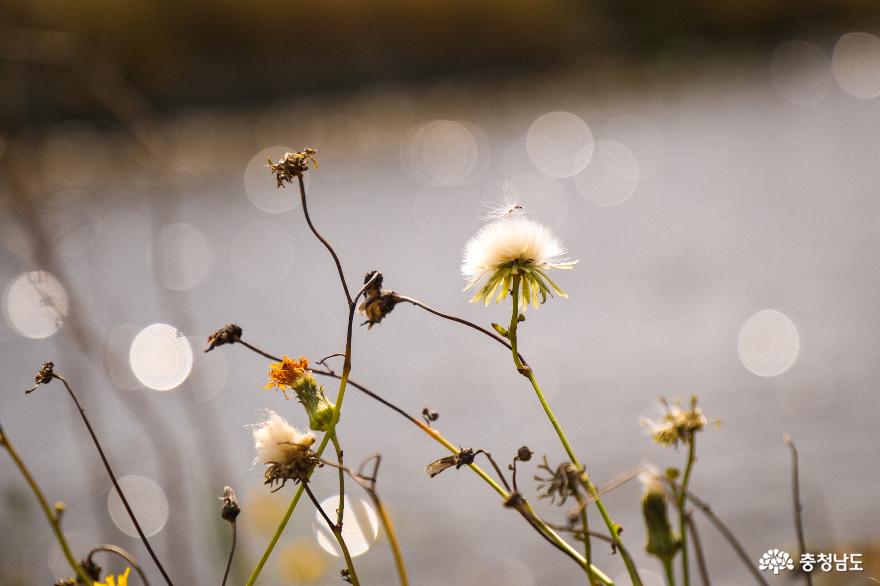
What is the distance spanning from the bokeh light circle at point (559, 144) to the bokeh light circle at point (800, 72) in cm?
219

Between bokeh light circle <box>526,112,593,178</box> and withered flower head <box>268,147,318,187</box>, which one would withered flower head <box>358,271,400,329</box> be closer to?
withered flower head <box>268,147,318,187</box>

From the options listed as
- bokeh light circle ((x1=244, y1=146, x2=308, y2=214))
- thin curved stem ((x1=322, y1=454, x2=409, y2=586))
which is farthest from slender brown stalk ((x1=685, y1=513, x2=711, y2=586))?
bokeh light circle ((x1=244, y1=146, x2=308, y2=214))

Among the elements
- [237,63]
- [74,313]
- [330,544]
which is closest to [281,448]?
[74,313]

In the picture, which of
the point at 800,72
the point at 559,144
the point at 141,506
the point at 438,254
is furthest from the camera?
the point at 800,72

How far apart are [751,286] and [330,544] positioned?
2.81 meters

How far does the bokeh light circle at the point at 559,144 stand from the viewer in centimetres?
849

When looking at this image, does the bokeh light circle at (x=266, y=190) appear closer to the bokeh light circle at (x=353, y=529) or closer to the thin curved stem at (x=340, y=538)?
the bokeh light circle at (x=353, y=529)

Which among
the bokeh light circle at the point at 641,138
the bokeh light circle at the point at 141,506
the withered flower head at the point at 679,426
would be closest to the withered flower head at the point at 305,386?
the withered flower head at the point at 679,426

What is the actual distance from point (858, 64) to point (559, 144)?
3.92 meters

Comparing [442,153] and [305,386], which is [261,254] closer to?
[442,153]

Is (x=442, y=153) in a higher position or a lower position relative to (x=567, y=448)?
higher

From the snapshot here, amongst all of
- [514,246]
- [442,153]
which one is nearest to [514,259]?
[514,246]

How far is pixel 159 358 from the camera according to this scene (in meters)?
4.86

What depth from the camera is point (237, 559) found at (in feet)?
5.94
